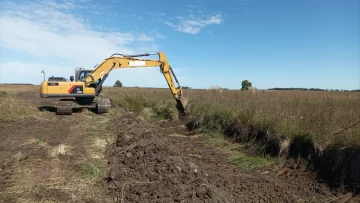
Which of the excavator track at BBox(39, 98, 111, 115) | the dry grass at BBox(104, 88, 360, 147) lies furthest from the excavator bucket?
the excavator track at BBox(39, 98, 111, 115)

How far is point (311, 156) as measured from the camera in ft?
19.3

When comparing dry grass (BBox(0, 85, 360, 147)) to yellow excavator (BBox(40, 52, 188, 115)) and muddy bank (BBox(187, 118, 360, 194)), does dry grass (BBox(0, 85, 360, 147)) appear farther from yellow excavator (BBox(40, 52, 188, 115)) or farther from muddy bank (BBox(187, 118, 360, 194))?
yellow excavator (BBox(40, 52, 188, 115))

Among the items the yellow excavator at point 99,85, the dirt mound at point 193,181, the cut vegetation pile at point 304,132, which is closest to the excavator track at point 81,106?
the yellow excavator at point 99,85

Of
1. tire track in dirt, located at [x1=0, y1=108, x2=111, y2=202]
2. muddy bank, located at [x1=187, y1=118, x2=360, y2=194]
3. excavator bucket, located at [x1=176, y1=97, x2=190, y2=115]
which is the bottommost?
tire track in dirt, located at [x1=0, y1=108, x2=111, y2=202]

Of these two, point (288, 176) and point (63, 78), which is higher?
point (63, 78)

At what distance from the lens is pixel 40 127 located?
10492 mm

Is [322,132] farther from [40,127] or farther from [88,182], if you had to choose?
[40,127]

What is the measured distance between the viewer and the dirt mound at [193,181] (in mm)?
4371

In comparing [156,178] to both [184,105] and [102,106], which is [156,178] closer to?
[184,105]

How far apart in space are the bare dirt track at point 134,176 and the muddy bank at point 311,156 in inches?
9.3

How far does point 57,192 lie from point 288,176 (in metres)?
4.19

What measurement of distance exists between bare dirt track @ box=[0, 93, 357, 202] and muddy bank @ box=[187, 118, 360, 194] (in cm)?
24

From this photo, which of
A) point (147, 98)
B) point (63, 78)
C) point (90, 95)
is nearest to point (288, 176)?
point (90, 95)

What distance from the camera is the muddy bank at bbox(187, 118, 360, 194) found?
493 centimetres
